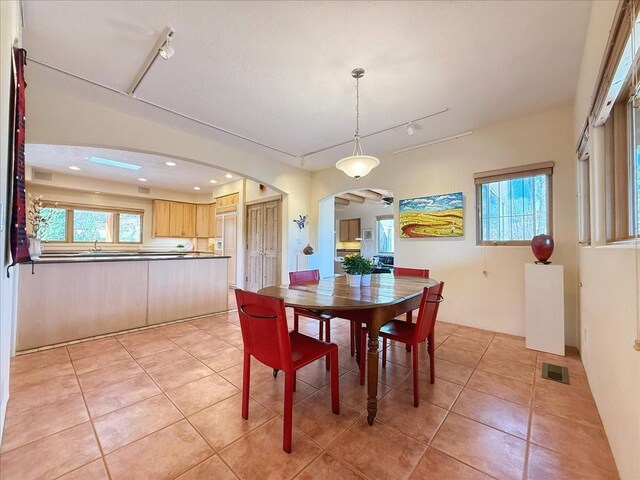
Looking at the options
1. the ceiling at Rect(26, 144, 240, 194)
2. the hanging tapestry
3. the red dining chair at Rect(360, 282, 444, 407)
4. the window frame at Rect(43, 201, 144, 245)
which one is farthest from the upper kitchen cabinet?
the red dining chair at Rect(360, 282, 444, 407)

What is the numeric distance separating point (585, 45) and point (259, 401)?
3.75 metres

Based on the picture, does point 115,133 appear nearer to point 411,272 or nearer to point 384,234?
point 411,272

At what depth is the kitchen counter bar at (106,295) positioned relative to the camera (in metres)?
2.92

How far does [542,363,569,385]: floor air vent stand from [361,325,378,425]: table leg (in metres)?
1.74

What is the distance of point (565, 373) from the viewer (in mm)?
2381

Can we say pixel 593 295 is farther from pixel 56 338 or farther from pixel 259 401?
pixel 56 338

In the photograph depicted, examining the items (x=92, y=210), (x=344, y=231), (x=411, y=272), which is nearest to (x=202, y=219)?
(x=92, y=210)

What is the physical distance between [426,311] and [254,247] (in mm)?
4892

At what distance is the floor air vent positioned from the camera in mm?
2283

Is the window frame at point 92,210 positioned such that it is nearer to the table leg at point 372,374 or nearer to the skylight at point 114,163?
the skylight at point 114,163

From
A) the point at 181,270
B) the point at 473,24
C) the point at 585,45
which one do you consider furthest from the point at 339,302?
the point at 181,270

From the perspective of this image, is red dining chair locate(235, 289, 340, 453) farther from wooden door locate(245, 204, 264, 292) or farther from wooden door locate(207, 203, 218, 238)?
wooden door locate(207, 203, 218, 238)

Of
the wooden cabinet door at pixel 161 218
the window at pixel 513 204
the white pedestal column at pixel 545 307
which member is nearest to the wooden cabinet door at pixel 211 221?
the wooden cabinet door at pixel 161 218

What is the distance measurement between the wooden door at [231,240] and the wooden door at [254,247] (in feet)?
1.63
